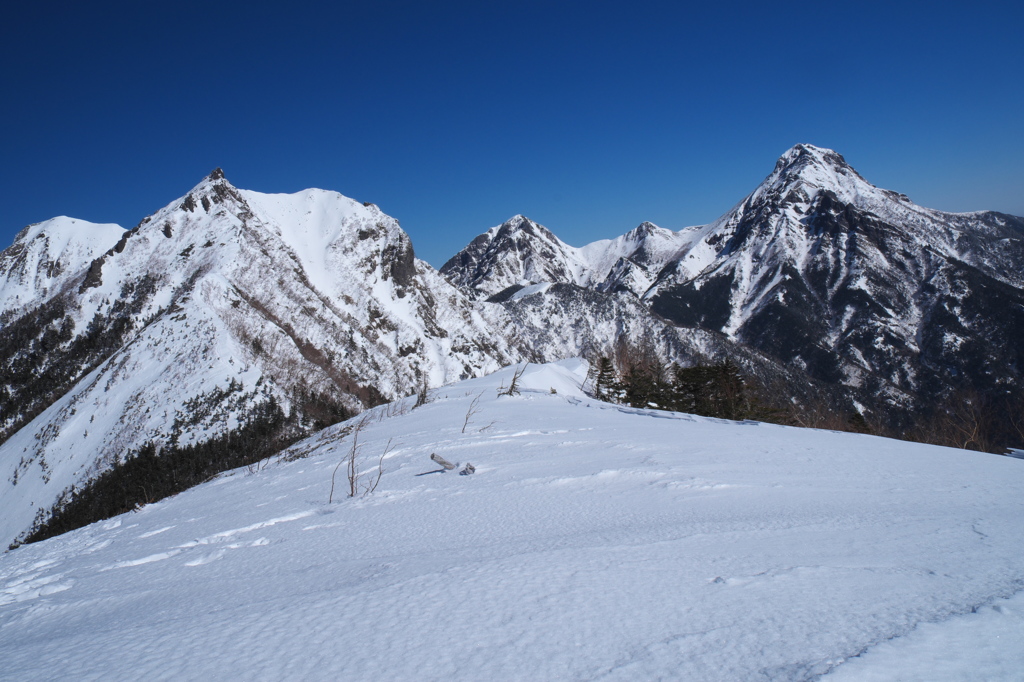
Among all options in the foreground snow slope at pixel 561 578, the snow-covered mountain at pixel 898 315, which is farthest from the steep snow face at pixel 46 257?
the foreground snow slope at pixel 561 578

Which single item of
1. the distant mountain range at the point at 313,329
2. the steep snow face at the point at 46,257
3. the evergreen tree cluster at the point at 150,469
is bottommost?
the evergreen tree cluster at the point at 150,469

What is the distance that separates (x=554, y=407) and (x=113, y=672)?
9.52 metres

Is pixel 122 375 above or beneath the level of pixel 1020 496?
above

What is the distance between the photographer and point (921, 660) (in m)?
1.46

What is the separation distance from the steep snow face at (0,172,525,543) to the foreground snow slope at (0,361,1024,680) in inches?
975

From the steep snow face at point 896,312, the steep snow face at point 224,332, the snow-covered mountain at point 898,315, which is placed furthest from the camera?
the steep snow face at point 896,312

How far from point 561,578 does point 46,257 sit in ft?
525

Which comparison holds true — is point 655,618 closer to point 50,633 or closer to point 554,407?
point 50,633

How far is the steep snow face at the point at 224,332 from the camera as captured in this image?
51.0 meters

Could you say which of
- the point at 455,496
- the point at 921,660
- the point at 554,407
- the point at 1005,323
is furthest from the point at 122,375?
the point at 1005,323

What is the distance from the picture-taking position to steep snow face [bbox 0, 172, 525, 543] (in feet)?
167

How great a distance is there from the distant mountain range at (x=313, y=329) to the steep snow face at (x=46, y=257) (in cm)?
48

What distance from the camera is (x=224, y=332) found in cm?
6162

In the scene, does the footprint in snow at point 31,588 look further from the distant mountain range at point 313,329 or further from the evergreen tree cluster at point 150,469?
the evergreen tree cluster at point 150,469
